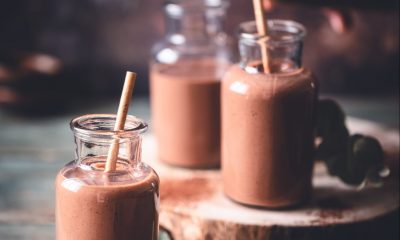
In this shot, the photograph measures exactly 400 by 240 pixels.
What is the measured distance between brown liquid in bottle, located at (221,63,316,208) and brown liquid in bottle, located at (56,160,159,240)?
29 cm

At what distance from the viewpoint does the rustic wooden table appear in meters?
1.70

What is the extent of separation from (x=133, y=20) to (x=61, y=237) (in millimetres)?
1540

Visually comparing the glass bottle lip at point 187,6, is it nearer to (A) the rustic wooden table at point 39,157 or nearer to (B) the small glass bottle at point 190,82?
(B) the small glass bottle at point 190,82

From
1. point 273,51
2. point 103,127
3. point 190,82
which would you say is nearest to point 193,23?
point 190,82

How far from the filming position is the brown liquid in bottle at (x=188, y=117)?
5.63ft

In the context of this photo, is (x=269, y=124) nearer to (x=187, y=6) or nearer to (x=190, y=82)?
(x=190, y=82)

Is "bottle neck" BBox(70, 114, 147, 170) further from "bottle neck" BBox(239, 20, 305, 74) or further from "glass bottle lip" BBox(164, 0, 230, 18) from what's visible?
"glass bottle lip" BBox(164, 0, 230, 18)

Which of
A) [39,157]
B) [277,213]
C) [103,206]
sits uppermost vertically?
[103,206]

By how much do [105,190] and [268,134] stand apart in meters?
0.38

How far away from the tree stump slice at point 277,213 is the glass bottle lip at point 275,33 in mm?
324

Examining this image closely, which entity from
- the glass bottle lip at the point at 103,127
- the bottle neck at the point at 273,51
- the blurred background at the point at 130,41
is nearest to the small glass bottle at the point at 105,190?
the glass bottle lip at the point at 103,127

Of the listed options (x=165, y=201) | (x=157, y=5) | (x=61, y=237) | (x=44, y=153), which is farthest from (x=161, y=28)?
(x=61, y=237)

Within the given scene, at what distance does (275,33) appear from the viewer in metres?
1.60

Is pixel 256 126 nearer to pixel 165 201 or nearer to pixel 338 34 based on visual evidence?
pixel 165 201
